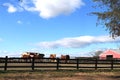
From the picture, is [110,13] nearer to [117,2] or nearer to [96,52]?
[117,2]

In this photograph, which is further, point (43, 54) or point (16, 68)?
point (43, 54)

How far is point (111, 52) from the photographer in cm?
10781

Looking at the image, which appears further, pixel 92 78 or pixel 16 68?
pixel 16 68

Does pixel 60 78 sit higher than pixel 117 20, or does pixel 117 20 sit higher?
pixel 117 20

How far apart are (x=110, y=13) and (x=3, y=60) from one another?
37.2 feet

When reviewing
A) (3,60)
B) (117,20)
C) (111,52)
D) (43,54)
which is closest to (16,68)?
(3,60)

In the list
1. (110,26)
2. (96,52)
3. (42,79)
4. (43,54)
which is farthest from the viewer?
(96,52)

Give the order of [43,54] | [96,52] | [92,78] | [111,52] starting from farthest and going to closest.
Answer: [96,52] → [111,52] → [43,54] → [92,78]

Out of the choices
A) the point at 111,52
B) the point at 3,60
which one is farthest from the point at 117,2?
the point at 111,52

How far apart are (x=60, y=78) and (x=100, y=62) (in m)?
16.6

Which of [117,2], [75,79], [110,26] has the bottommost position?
[75,79]

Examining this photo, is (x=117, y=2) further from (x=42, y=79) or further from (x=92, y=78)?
(x=42, y=79)

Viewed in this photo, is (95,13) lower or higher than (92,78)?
higher

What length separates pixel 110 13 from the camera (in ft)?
87.1
